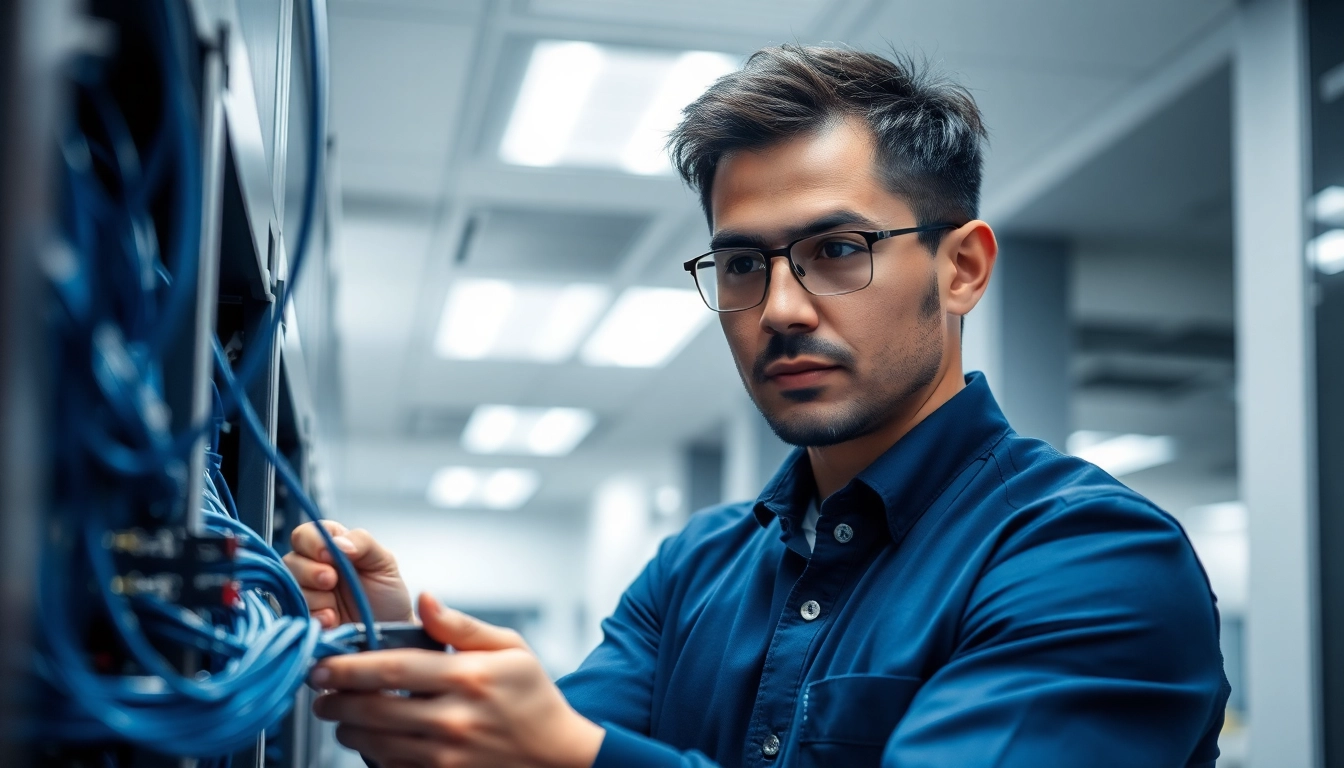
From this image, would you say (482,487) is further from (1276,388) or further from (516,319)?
(1276,388)

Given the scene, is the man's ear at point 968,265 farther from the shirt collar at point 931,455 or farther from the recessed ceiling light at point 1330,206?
the recessed ceiling light at point 1330,206

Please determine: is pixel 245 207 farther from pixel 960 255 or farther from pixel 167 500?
pixel 960 255

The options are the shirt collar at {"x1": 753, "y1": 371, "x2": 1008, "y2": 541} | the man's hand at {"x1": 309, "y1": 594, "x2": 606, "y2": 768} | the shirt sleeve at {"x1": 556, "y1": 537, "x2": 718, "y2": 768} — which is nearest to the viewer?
→ the man's hand at {"x1": 309, "y1": 594, "x2": 606, "y2": 768}

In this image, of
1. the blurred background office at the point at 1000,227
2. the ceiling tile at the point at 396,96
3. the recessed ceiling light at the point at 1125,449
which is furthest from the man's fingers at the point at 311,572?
the recessed ceiling light at the point at 1125,449

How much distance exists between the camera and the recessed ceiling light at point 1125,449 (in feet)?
22.1

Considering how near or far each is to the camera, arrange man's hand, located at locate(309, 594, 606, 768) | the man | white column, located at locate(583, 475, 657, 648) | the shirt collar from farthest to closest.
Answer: white column, located at locate(583, 475, 657, 648), the shirt collar, the man, man's hand, located at locate(309, 594, 606, 768)

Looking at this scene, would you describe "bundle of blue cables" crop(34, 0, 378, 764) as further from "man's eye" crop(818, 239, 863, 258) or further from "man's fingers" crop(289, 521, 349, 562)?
"man's eye" crop(818, 239, 863, 258)

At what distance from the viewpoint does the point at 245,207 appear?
0.73 metres

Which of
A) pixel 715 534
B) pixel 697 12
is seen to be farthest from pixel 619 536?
pixel 715 534

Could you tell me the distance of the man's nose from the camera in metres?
0.99

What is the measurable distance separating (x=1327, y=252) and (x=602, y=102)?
1559 mm

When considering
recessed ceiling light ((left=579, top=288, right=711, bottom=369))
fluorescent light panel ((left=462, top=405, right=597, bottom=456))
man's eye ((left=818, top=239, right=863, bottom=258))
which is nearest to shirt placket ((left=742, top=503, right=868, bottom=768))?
man's eye ((left=818, top=239, right=863, bottom=258))

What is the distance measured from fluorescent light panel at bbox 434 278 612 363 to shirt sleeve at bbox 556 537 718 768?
9.69 ft

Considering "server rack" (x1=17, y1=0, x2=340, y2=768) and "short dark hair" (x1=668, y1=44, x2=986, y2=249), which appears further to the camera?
"short dark hair" (x1=668, y1=44, x2=986, y2=249)
